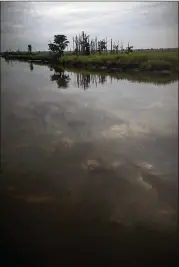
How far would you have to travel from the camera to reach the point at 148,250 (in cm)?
143

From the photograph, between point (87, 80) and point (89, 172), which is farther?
point (87, 80)

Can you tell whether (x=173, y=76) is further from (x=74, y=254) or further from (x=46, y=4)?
(x=74, y=254)

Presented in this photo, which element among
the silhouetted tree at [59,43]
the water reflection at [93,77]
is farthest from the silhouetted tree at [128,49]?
the silhouetted tree at [59,43]

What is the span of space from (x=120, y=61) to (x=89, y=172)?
0.67 metres

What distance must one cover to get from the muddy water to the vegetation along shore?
0.08 meters

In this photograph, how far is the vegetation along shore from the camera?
1.57 metres

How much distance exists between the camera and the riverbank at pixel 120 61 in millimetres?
1563

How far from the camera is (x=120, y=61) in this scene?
5.58ft

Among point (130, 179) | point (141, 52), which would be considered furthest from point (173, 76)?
point (130, 179)

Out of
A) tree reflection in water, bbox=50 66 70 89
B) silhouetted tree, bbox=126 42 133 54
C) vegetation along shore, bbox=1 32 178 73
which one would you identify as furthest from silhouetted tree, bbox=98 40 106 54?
tree reflection in water, bbox=50 66 70 89

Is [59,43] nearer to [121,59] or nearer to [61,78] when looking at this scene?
[61,78]

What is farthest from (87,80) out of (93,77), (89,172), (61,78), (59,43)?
(89,172)

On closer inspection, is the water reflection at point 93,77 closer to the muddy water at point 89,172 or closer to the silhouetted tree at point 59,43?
the muddy water at point 89,172

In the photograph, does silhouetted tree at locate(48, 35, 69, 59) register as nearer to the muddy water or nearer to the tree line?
the tree line
